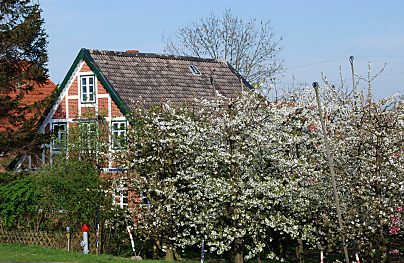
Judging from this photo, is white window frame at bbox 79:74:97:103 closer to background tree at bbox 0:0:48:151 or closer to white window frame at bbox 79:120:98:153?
background tree at bbox 0:0:48:151

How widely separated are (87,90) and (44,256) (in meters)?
13.6

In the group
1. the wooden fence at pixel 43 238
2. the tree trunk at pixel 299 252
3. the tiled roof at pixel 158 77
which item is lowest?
the tree trunk at pixel 299 252

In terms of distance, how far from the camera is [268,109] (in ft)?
77.2

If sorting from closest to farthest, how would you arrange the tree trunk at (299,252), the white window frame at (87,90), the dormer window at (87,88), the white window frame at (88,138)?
the tree trunk at (299,252), the white window frame at (88,138), the white window frame at (87,90), the dormer window at (87,88)

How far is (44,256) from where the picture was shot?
22.9 m

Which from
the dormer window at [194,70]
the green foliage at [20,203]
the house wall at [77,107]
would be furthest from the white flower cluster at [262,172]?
the dormer window at [194,70]

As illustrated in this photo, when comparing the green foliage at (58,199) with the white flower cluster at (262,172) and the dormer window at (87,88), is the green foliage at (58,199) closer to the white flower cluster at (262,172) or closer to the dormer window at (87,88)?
the white flower cluster at (262,172)

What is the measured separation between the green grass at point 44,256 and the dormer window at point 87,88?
421 inches

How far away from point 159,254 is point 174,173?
2.96 m

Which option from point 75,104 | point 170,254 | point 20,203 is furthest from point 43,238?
point 75,104

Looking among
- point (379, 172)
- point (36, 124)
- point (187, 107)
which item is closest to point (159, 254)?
point (187, 107)

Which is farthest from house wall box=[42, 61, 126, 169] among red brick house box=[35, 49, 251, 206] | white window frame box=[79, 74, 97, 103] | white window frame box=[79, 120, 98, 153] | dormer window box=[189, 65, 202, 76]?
white window frame box=[79, 120, 98, 153]

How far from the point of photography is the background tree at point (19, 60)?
3625cm

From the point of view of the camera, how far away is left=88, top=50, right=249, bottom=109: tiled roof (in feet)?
113
